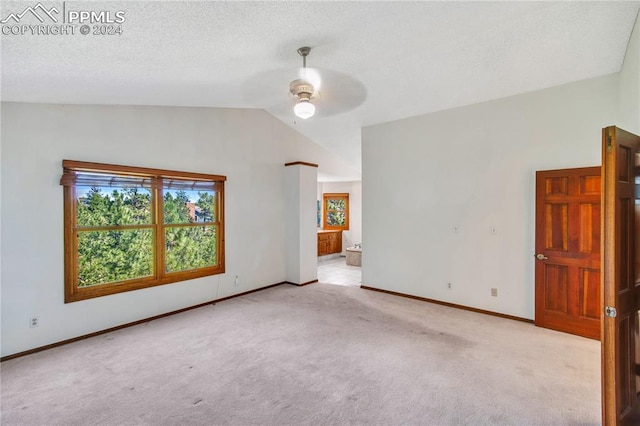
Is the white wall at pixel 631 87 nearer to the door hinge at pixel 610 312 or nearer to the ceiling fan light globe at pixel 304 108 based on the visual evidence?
the door hinge at pixel 610 312

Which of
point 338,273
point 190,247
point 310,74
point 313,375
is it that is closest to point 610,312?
point 313,375

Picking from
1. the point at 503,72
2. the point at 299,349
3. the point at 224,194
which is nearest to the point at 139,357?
the point at 299,349

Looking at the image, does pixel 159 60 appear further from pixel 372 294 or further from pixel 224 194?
pixel 372 294

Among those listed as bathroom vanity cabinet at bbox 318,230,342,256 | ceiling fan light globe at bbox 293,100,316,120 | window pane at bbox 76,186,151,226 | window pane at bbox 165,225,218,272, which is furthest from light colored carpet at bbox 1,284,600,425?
bathroom vanity cabinet at bbox 318,230,342,256

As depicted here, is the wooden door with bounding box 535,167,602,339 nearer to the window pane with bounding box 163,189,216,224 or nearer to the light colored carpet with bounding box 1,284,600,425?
the light colored carpet with bounding box 1,284,600,425

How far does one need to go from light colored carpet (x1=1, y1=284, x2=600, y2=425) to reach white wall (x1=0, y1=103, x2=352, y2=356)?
1.25 feet

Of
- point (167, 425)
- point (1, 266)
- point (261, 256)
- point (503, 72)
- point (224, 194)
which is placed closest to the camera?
point (167, 425)

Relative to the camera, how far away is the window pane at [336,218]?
10.2 meters

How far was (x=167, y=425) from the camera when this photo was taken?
7.15 ft

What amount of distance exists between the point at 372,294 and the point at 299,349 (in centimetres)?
242

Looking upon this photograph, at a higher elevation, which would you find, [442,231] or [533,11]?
[533,11]

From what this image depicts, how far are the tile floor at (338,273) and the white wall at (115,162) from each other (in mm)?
1272

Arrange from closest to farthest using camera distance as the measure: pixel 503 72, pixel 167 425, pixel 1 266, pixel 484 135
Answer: pixel 167 425 → pixel 1 266 → pixel 503 72 → pixel 484 135

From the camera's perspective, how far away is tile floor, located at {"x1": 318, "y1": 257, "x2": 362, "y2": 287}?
257 inches
